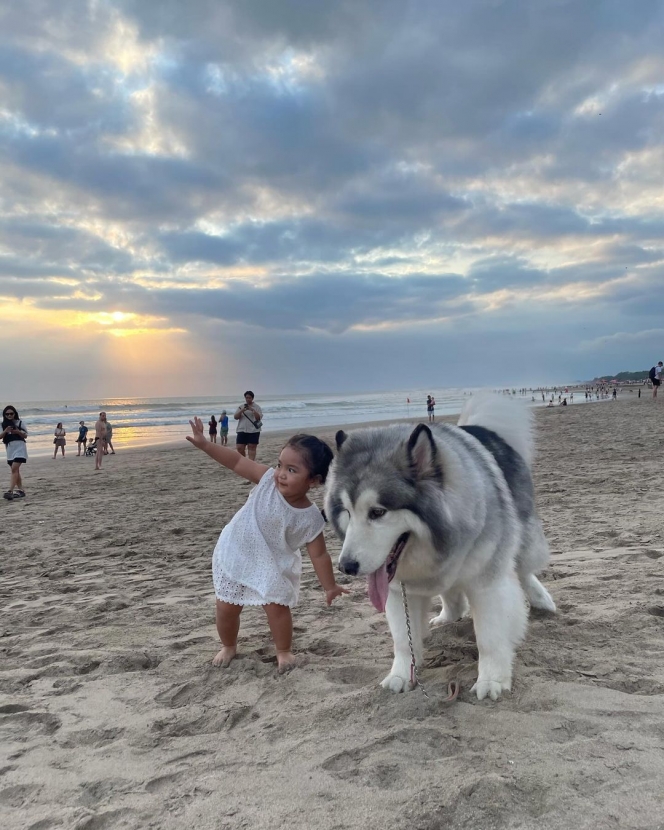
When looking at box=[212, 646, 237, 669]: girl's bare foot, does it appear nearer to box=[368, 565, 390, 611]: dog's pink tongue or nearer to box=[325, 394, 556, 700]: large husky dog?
box=[325, 394, 556, 700]: large husky dog

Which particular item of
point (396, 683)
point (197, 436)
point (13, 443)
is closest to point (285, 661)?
point (396, 683)

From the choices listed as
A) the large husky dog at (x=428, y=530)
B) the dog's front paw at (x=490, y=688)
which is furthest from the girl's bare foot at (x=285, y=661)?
the dog's front paw at (x=490, y=688)

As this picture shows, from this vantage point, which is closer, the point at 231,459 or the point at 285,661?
the point at 285,661

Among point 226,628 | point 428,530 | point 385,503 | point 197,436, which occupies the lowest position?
point 226,628

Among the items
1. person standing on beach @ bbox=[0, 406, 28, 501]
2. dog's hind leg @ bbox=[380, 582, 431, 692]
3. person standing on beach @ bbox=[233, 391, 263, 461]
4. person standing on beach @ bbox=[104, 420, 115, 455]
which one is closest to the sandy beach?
dog's hind leg @ bbox=[380, 582, 431, 692]

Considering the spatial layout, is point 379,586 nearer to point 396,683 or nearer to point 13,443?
point 396,683

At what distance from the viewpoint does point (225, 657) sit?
129 inches

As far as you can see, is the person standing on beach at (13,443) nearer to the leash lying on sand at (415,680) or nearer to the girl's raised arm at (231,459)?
the girl's raised arm at (231,459)

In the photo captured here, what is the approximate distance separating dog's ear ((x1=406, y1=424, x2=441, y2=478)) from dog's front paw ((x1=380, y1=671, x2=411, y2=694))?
1074mm

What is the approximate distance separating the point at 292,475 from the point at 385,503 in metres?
0.81

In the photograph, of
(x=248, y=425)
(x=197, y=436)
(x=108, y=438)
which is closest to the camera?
(x=197, y=436)

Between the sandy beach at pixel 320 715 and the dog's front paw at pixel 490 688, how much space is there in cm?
6

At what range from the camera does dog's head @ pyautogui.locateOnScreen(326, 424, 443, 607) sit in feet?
8.05

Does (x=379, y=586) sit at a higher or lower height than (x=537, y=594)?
higher
